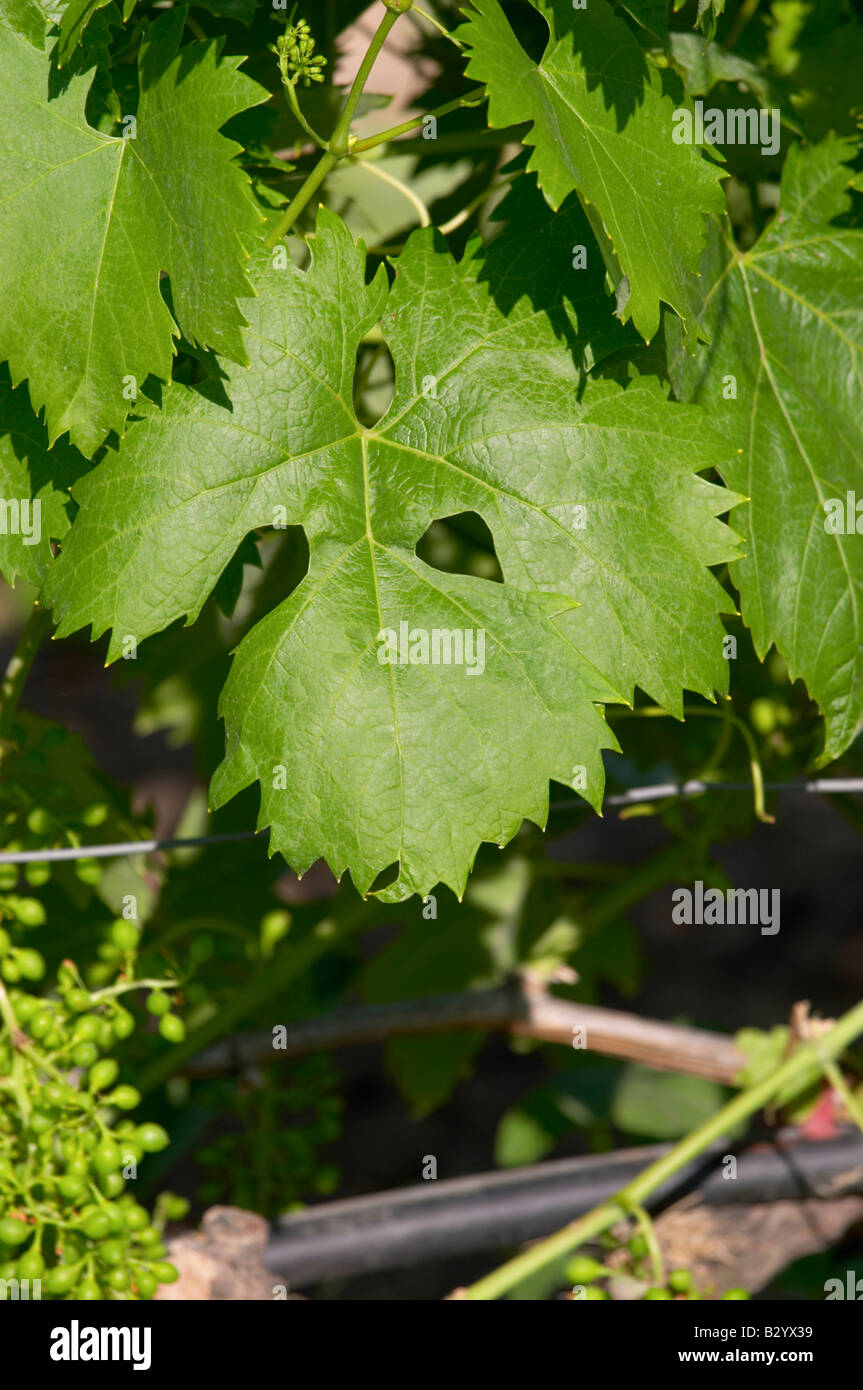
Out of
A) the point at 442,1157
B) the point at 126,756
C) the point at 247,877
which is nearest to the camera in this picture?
the point at 247,877

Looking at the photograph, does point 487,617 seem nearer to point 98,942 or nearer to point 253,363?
point 253,363

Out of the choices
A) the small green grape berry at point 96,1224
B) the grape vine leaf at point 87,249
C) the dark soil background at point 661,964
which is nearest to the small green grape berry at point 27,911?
the small green grape berry at point 96,1224

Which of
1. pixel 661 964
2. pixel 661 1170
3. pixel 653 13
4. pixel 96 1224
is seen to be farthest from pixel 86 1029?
pixel 661 964

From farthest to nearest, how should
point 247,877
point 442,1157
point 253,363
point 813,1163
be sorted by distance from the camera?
point 442,1157
point 247,877
point 813,1163
point 253,363

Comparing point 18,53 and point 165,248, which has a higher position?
point 18,53

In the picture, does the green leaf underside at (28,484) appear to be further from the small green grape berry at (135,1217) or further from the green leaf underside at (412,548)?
the small green grape berry at (135,1217)

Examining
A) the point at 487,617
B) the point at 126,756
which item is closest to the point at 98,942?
the point at 487,617

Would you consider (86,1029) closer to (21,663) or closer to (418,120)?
(21,663)
